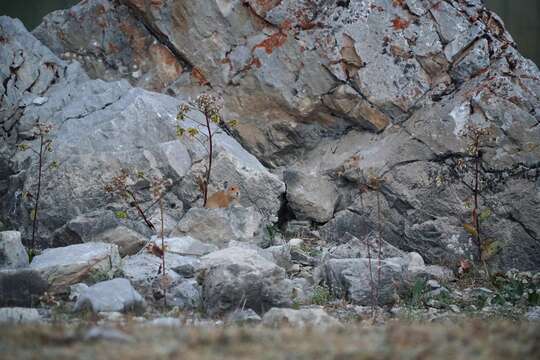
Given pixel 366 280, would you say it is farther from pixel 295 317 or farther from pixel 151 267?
pixel 151 267

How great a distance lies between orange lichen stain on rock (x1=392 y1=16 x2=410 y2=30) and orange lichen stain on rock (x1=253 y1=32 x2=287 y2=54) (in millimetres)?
1128

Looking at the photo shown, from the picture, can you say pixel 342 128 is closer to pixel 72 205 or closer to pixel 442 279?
pixel 442 279

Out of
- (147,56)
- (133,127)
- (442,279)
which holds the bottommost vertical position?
(442,279)

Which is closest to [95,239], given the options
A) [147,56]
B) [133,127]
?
[133,127]

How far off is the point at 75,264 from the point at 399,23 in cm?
396

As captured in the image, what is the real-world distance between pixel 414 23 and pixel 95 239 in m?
3.75

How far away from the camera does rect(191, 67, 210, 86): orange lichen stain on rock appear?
722 centimetres

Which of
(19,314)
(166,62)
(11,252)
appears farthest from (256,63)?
(19,314)

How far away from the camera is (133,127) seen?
639 cm

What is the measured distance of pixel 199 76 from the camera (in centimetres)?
723

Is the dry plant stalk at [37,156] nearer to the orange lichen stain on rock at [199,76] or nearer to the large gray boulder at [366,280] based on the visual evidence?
the orange lichen stain on rock at [199,76]

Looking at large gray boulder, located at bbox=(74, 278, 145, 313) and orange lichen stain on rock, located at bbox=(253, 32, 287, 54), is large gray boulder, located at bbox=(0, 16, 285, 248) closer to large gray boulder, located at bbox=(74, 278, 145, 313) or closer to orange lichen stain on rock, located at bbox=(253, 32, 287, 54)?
orange lichen stain on rock, located at bbox=(253, 32, 287, 54)

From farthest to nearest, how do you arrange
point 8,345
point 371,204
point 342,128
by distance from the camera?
1. point 342,128
2. point 371,204
3. point 8,345

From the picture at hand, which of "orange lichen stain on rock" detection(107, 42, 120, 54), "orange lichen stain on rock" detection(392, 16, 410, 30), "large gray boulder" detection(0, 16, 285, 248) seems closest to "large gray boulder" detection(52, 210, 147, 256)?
"large gray boulder" detection(0, 16, 285, 248)
